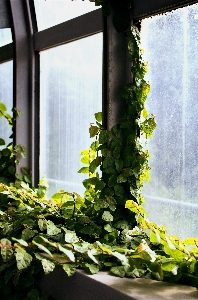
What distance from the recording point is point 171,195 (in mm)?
1989

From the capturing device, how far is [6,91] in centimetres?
324

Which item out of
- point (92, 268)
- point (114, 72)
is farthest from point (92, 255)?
point (114, 72)

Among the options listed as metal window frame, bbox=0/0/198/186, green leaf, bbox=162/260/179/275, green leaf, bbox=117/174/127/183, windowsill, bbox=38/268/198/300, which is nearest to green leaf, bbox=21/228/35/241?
windowsill, bbox=38/268/198/300

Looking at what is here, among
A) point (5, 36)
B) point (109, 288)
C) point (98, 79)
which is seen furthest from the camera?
point (5, 36)

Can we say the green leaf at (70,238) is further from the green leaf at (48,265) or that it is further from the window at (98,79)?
the window at (98,79)

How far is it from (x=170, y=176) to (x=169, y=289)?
23.0 inches

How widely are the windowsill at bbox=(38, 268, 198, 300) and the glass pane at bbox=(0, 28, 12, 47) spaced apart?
1.82 metres

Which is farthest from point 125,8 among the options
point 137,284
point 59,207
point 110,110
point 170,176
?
point 137,284

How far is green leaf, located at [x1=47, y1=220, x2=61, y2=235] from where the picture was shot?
1.99 m

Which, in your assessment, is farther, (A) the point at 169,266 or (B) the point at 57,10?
(B) the point at 57,10

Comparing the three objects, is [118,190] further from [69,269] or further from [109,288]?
[109,288]

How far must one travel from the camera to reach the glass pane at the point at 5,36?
313cm

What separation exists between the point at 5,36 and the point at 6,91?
0.37 m

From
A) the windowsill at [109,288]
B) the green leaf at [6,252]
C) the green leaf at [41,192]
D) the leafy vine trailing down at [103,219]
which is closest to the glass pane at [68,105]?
the green leaf at [41,192]
